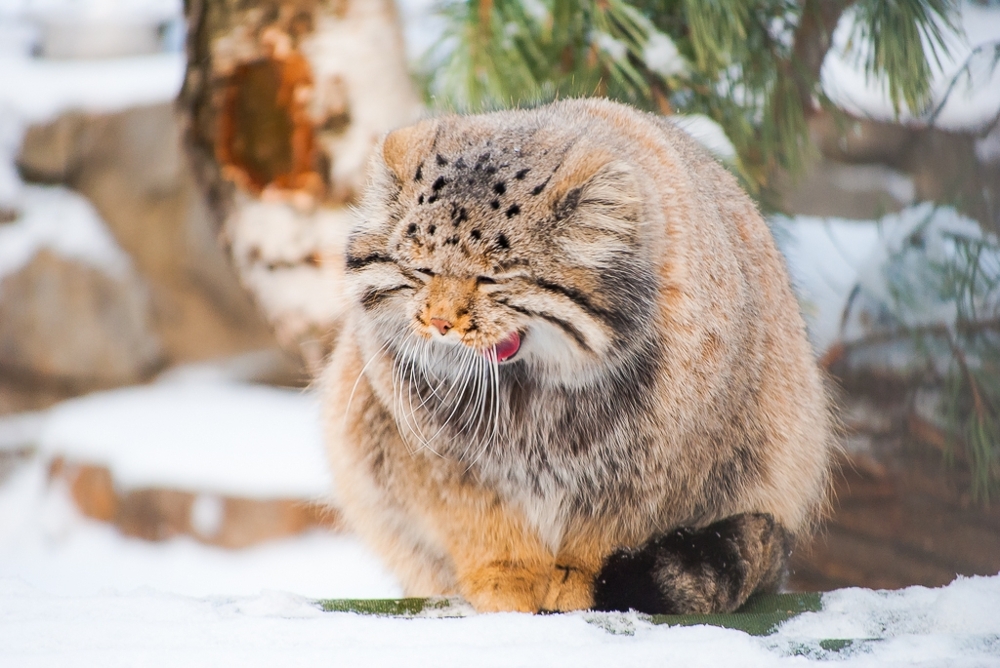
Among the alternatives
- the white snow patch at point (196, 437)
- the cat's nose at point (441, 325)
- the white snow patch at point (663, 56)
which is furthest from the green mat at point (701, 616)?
the white snow patch at point (196, 437)

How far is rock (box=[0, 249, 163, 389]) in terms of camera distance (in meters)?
4.75

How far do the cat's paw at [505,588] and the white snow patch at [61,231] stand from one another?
4.16 meters

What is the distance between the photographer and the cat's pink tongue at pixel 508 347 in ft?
4.19

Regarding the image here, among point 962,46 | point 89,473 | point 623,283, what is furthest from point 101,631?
point 89,473

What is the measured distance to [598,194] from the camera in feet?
4.39

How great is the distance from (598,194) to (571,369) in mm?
275

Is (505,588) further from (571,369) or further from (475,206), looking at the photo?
(475,206)

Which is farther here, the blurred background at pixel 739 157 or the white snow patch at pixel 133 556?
the white snow patch at pixel 133 556

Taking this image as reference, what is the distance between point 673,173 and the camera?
158 centimetres

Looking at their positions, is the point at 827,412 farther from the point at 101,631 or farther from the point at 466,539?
the point at 101,631

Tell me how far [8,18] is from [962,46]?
10.3 feet

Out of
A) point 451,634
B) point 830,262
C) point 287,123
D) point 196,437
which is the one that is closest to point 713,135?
point 830,262

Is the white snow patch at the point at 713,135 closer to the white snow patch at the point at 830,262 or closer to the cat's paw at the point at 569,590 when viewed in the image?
the white snow patch at the point at 830,262

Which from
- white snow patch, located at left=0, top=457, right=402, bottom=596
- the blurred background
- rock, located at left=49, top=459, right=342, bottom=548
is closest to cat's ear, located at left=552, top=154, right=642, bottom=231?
the blurred background
